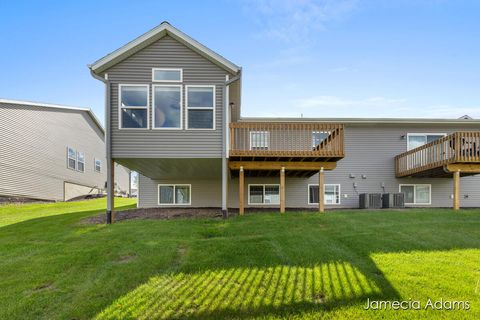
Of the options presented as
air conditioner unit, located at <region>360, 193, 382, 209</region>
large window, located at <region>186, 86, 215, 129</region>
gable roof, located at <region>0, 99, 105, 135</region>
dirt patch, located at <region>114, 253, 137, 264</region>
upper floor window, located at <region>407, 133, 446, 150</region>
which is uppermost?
gable roof, located at <region>0, 99, 105, 135</region>

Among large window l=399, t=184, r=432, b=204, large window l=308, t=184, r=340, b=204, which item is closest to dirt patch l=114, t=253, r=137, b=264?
large window l=308, t=184, r=340, b=204

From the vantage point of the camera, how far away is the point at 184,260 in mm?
5809

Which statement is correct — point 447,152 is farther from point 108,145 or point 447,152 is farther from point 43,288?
point 43,288

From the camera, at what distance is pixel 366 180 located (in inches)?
579

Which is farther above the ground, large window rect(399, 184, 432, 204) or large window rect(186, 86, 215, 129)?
large window rect(186, 86, 215, 129)

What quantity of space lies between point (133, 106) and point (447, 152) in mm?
12641

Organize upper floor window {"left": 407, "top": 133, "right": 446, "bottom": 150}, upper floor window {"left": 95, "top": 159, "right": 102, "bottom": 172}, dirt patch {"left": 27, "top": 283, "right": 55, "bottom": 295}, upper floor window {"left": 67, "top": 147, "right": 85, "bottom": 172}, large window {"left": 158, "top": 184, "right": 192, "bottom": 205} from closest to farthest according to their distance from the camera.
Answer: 1. dirt patch {"left": 27, "top": 283, "right": 55, "bottom": 295}
2. large window {"left": 158, "top": 184, "right": 192, "bottom": 205}
3. upper floor window {"left": 407, "top": 133, "right": 446, "bottom": 150}
4. upper floor window {"left": 67, "top": 147, "right": 85, "bottom": 172}
5. upper floor window {"left": 95, "top": 159, "right": 102, "bottom": 172}

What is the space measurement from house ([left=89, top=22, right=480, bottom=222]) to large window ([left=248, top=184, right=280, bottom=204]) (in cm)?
5

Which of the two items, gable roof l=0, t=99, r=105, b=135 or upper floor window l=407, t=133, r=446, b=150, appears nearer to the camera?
upper floor window l=407, t=133, r=446, b=150

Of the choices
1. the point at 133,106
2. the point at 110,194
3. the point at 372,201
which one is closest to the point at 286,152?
the point at 133,106

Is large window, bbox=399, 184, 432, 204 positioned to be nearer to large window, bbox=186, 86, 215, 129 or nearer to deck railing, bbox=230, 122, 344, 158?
deck railing, bbox=230, 122, 344, 158

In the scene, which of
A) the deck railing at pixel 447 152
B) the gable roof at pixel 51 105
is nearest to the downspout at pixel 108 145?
the gable roof at pixel 51 105

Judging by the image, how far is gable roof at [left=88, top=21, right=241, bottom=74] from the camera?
Result: 971 cm

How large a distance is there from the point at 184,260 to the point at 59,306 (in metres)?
2.25
